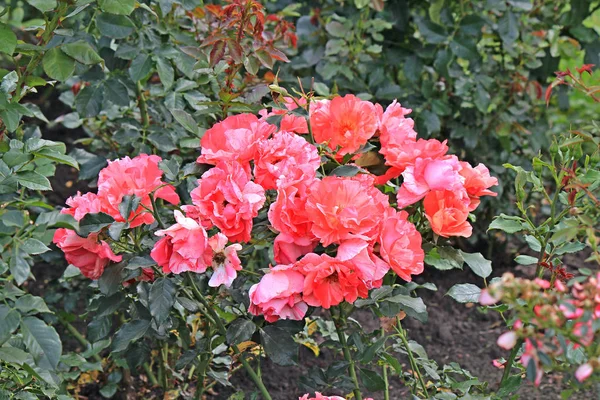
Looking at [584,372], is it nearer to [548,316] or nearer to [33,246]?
[548,316]

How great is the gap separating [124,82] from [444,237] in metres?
1.12

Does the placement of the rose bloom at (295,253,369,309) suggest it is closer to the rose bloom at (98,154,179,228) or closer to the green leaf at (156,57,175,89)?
the rose bloom at (98,154,179,228)

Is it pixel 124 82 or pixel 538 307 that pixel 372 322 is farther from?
pixel 538 307

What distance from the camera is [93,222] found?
160 centimetres

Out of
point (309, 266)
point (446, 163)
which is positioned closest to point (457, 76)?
point (446, 163)

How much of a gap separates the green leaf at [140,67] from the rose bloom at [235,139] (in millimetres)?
603

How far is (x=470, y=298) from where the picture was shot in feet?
5.69

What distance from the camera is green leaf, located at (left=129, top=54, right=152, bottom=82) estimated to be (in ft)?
7.48

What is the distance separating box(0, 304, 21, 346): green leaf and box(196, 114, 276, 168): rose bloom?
18.8 inches

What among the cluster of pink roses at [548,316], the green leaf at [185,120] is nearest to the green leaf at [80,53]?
the green leaf at [185,120]

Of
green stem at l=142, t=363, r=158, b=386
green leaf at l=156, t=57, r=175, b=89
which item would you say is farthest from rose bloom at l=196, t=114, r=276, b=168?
green stem at l=142, t=363, r=158, b=386

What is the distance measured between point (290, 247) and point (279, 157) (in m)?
0.18

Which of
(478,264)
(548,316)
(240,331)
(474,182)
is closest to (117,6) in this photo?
(240,331)

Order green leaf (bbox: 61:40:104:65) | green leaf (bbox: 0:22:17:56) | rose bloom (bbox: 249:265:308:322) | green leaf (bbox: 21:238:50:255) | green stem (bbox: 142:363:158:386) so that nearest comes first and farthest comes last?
1. green leaf (bbox: 21:238:50:255)
2. rose bloom (bbox: 249:265:308:322)
3. green leaf (bbox: 0:22:17:56)
4. green leaf (bbox: 61:40:104:65)
5. green stem (bbox: 142:363:158:386)
